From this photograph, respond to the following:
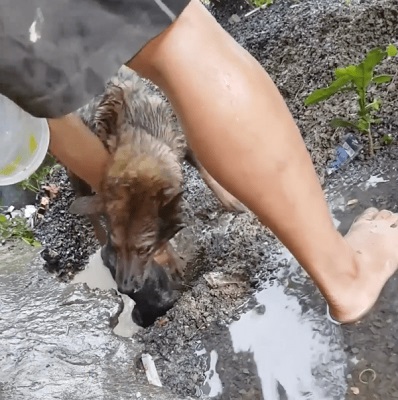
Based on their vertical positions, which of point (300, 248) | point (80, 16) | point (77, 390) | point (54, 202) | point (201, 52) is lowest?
point (54, 202)

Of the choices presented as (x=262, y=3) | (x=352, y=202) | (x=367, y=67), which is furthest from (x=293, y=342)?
(x=262, y=3)

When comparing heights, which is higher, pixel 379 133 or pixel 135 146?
pixel 135 146

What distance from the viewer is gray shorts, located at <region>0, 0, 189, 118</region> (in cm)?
150

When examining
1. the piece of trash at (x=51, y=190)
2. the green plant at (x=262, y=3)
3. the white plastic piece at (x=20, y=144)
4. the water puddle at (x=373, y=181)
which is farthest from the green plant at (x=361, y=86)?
the piece of trash at (x=51, y=190)

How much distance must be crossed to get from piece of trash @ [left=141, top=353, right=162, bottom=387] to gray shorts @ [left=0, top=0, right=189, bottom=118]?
1.17 m

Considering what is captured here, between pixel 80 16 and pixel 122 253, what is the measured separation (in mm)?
1589

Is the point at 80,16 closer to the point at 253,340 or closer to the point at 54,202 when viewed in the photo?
the point at 253,340

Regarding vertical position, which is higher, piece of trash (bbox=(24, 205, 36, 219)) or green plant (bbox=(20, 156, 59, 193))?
green plant (bbox=(20, 156, 59, 193))

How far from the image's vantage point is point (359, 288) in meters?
2.20

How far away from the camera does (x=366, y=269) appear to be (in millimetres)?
2234

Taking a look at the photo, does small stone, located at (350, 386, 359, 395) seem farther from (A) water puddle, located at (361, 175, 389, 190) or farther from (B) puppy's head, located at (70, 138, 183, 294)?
(B) puppy's head, located at (70, 138, 183, 294)

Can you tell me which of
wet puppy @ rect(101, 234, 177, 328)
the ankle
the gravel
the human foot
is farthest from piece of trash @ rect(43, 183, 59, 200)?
the ankle

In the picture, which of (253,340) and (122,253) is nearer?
(253,340)

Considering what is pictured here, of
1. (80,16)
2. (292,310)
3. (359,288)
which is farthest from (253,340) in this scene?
(80,16)
